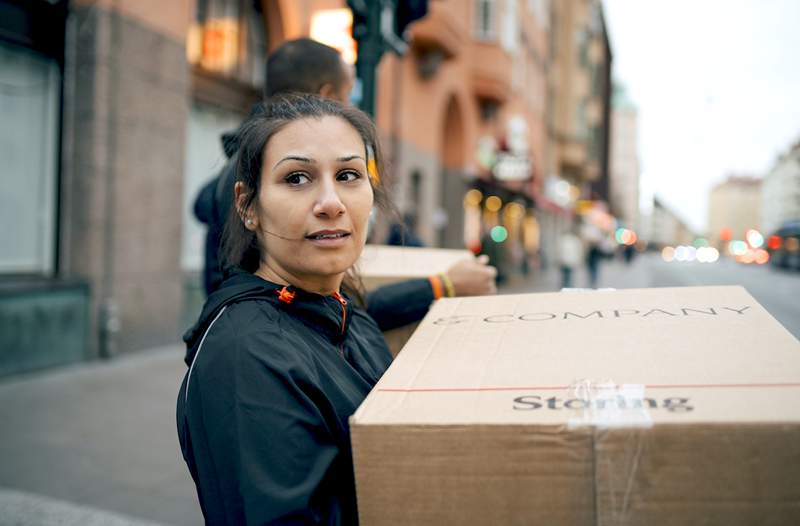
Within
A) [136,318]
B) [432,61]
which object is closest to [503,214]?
[432,61]

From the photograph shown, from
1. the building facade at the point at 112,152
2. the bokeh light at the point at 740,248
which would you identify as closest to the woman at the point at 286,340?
the building facade at the point at 112,152

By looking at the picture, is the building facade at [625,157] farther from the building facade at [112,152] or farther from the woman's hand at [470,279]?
the woman's hand at [470,279]

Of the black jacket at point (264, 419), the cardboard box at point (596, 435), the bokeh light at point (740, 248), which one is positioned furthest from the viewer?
the bokeh light at point (740, 248)

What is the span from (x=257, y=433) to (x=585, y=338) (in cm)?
68

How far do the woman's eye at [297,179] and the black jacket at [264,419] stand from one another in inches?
9.5

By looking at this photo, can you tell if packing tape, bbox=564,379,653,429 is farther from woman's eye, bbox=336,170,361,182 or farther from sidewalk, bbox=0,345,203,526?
sidewalk, bbox=0,345,203,526

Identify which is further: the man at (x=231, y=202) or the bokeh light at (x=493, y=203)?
the bokeh light at (x=493, y=203)

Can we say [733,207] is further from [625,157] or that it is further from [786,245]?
[786,245]

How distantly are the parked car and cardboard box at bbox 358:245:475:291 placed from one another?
24195 mm

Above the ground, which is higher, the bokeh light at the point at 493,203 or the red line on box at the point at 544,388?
the bokeh light at the point at 493,203

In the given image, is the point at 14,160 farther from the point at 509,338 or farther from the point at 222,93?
the point at 509,338

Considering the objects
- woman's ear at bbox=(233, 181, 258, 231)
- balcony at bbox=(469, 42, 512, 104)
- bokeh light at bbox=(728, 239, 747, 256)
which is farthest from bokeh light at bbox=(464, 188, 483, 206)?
bokeh light at bbox=(728, 239, 747, 256)

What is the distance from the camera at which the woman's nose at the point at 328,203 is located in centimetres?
149

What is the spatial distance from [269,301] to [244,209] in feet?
0.92
